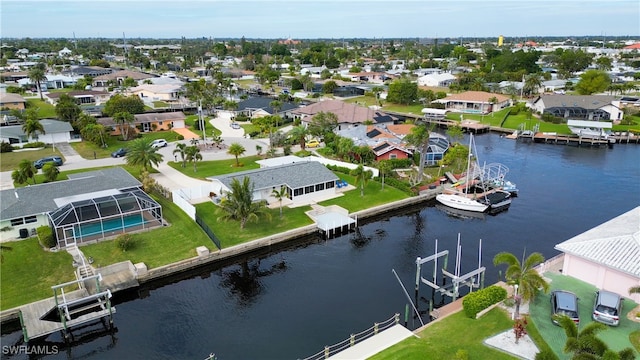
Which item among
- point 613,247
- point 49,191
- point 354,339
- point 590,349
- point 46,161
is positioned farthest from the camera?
point 46,161

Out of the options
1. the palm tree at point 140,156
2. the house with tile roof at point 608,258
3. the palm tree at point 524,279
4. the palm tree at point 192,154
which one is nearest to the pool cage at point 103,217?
the palm tree at point 140,156

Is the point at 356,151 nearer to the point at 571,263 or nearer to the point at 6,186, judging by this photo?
the point at 571,263

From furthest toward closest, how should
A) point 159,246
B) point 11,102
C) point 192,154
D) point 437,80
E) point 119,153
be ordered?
point 437,80, point 11,102, point 119,153, point 192,154, point 159,246

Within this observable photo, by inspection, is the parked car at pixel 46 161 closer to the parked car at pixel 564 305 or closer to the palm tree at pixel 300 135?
the palm tree at pixel 300 135

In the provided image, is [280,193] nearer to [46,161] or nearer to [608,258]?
[608,258]

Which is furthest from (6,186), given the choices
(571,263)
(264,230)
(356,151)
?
(571,263)

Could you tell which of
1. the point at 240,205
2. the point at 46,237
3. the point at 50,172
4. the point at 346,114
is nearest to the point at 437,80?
the point at 346,114
